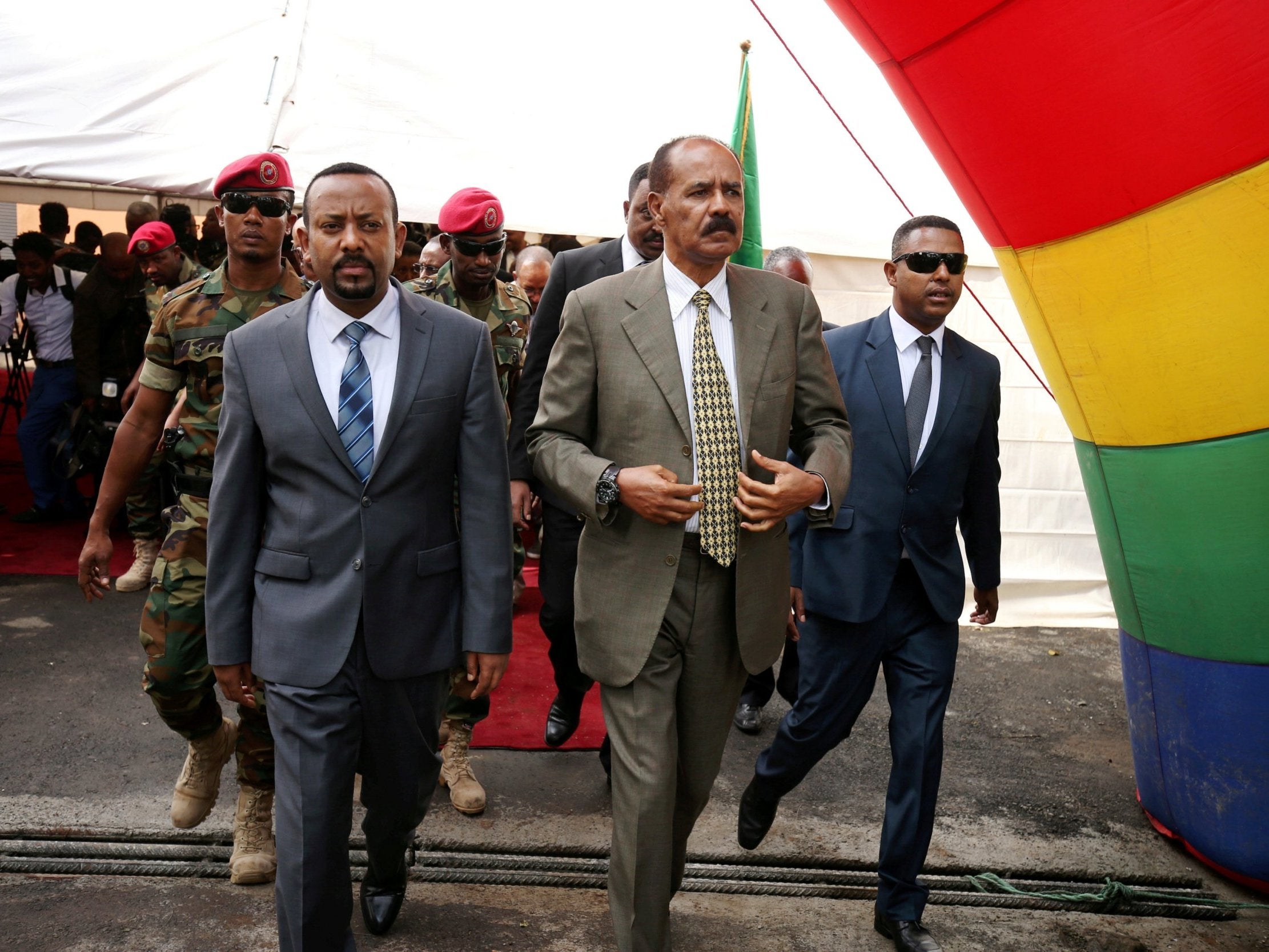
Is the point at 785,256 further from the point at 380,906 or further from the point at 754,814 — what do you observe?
the point at 380,906

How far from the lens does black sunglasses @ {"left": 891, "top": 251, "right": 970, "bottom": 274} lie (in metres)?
3.95

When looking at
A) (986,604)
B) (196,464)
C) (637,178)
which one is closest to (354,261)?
(196,464)

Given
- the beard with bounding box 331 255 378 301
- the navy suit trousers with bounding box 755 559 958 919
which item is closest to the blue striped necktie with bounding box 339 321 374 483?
the beard with bounding box 331 255 378 301

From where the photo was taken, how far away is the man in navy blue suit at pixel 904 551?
3.73 meters

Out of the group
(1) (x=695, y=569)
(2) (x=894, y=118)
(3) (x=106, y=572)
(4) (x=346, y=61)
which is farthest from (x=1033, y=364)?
(3) (x=106, y=572)

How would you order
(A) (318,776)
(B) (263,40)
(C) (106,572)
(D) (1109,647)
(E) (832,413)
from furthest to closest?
(B) (263,40), (D) (1109,647), (C) (106,572), (E) (832,413), (A) (318,776)

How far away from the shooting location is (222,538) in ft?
9.98

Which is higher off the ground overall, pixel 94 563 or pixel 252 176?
pixel 252 176

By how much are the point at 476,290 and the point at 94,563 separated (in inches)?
75.1

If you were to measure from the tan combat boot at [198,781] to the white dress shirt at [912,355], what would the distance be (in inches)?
99.8

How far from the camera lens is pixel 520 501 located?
451 cm

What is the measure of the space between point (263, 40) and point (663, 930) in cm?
669

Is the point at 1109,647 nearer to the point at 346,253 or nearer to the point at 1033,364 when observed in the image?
the point at 1033,364

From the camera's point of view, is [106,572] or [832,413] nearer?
[832,413]
